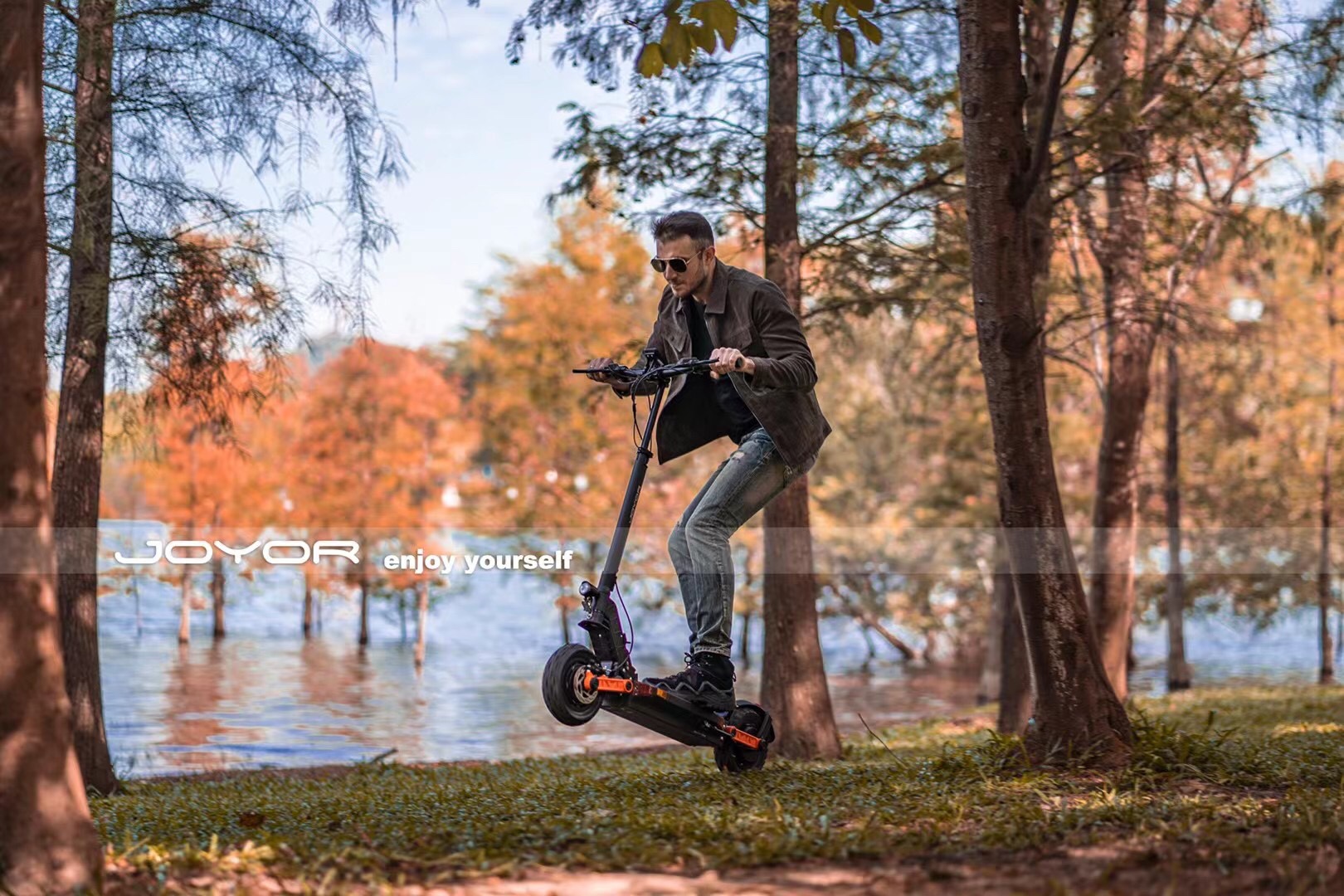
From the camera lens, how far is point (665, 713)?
209 inches

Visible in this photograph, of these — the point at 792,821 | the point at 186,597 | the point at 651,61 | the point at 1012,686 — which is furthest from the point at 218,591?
the point at 792,821

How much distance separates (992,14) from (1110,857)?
12.0 feet

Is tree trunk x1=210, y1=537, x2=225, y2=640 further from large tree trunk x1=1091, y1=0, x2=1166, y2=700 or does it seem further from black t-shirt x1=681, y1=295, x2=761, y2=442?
black t-shirt x1=681, y1=295, x2=761, y2=442

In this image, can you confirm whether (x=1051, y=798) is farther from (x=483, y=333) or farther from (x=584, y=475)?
(x=483, y=333)

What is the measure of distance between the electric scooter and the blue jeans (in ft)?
0.89

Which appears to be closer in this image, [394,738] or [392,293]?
[392,293]

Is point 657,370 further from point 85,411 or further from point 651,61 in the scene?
point 85,411

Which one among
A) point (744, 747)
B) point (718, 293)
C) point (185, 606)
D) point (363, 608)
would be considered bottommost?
point (363, 608)

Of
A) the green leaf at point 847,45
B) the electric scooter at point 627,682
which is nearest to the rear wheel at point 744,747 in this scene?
the electric scooter at point 627,682

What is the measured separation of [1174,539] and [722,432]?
1639cm

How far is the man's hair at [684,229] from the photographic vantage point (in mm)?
5348

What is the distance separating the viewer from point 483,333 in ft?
104

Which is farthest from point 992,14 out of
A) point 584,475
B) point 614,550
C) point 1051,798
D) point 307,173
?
point 584,475

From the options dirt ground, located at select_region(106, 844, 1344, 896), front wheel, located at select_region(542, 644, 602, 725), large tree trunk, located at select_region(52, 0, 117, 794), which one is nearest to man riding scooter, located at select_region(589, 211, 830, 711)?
front wheel, located at select_region(542, 644, 602, 725)
